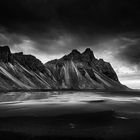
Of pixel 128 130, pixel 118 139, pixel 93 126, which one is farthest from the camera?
pixel 93 126

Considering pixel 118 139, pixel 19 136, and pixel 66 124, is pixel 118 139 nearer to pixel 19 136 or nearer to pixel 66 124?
pixel 66 124

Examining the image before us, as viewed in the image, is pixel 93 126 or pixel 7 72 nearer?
pixel 93 126

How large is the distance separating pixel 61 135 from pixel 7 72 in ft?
634

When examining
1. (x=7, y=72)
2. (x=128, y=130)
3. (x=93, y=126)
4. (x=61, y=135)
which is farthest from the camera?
(x=7, y=72)

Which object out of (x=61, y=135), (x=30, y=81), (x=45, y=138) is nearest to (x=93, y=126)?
(x=61, y=135)

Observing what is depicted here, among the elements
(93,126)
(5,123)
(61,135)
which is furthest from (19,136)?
(93,126)

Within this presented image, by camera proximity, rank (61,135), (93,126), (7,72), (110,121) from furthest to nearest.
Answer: (7,72)
(110,121)
(93,126)
(61,135)

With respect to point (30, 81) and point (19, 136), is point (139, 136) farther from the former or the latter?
point (30, 81)

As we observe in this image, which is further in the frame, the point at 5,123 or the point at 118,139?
the point at 5,123

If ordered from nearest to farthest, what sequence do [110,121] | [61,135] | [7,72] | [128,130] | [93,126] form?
[61,135] → [128,130] → [93,126] → [110,121] → [7,72]

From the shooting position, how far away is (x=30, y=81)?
19700cm

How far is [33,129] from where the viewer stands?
41.8 ft

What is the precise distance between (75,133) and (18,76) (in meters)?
194

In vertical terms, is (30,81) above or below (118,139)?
above
